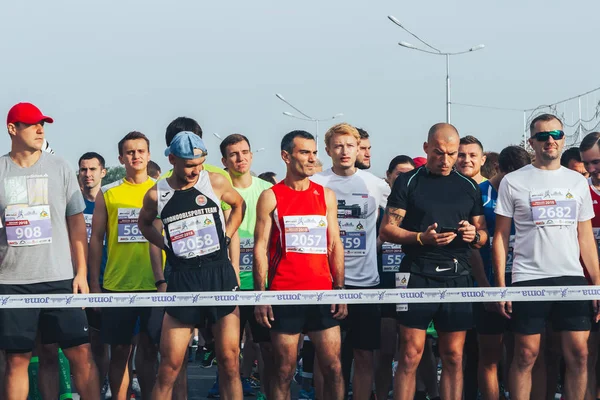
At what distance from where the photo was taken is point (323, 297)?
294 inches

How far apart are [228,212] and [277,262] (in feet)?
2.30

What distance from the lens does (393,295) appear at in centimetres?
746

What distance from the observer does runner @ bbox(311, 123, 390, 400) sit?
8086 millimetres

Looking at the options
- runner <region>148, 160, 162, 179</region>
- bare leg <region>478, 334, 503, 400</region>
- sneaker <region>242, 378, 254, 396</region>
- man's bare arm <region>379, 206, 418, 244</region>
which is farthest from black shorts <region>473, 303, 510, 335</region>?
runner <region>148, 160, 162, 179</region>

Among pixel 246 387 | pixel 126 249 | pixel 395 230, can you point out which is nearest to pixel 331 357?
pixel 395 230

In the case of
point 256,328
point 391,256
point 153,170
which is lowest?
point 256,328

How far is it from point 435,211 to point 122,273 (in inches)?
109

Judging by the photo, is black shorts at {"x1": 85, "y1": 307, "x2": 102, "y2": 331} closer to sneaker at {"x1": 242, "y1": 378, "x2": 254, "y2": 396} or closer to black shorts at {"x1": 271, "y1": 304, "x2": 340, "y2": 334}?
sneaker at {"x1": 242, "y1": 378, "x2": 254, "y2": 396}

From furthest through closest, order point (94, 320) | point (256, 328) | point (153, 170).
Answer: point (153, 170) → point (94, 320) → point (256, 328)

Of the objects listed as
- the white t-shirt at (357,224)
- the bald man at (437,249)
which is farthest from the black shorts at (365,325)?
the bald man at (437,249)

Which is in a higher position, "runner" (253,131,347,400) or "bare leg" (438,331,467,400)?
"runner" (253,131,347,400)

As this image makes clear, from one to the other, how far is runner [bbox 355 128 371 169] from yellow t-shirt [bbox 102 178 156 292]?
215 cm

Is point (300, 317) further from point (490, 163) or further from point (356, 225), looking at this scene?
point (490, 163)

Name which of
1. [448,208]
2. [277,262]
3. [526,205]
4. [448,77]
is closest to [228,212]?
[277,262]
